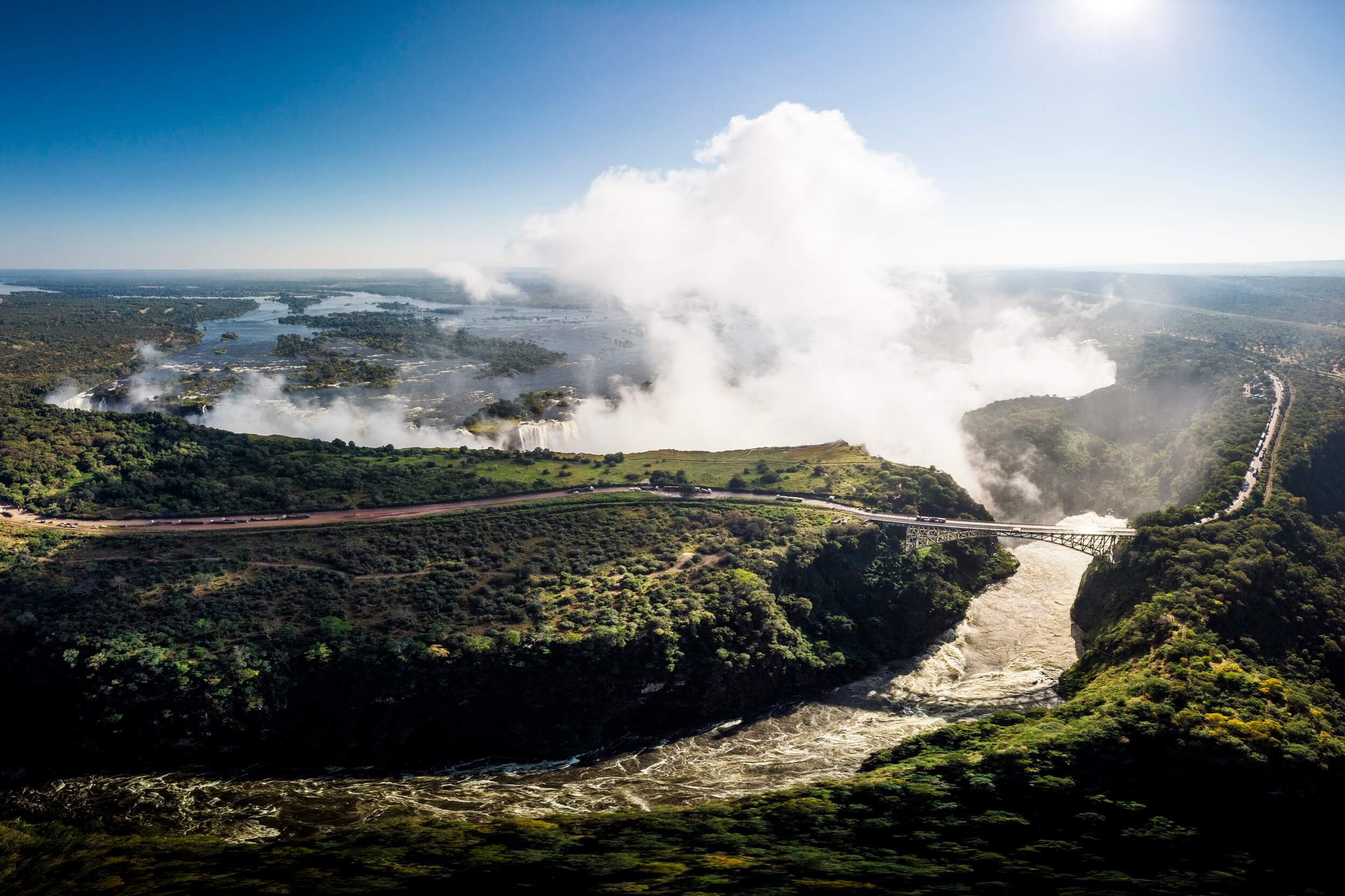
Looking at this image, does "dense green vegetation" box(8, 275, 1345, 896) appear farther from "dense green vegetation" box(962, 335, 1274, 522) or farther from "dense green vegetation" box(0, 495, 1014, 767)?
"dense green vegetation" box(962, 335, 1274, 522)

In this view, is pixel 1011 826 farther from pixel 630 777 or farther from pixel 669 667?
pixel 669 667

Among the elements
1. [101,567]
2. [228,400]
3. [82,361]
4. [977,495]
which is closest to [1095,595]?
[977,495]

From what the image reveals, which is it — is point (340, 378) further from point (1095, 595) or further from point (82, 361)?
point (1095, 595)

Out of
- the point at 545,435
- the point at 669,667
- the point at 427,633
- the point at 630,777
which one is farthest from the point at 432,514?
the point at 545,435

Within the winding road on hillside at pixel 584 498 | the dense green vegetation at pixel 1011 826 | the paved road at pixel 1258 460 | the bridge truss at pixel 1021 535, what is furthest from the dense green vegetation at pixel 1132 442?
the dense green vegetation at pixel 1011 826

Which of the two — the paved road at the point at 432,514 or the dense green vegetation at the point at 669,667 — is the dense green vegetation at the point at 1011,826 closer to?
the dense green vegetation at the point at 669,667
